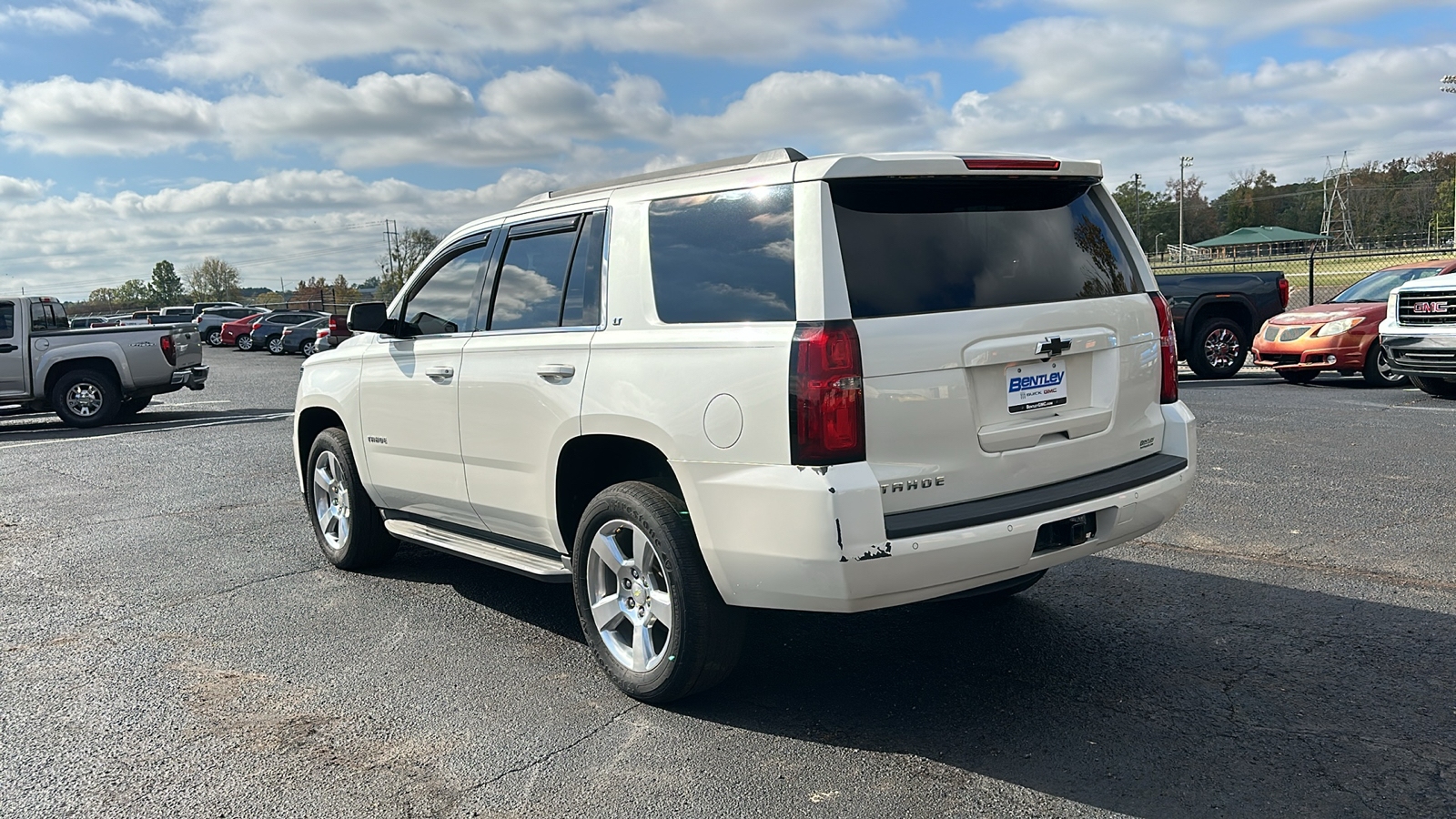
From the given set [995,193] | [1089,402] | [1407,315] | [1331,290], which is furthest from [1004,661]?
[1331,290]

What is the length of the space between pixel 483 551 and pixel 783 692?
1.64m

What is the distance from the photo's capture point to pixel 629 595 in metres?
4.16

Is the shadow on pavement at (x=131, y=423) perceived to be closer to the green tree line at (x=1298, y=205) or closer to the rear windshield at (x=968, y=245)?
the rear windshield at (x=968, y=245)

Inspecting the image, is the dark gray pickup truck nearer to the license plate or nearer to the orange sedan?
the orange sedan

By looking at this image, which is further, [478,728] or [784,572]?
[478,728]

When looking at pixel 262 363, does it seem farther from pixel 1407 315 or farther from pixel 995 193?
pixel 995 193

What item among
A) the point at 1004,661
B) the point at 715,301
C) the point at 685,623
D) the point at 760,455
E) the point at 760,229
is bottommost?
the point at 1004,661

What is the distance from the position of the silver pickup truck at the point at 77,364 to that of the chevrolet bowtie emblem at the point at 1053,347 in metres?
15.7

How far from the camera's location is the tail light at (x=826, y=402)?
132 inches

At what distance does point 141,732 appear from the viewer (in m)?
3.96

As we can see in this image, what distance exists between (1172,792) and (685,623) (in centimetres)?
161

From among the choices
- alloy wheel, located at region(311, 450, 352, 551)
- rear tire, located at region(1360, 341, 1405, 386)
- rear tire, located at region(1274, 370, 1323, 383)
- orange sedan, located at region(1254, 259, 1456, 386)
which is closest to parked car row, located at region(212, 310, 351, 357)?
rear tire, located at region(1274, 370, 1323, 383)

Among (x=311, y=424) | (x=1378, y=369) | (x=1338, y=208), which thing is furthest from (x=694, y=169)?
(x=1338, y=208)

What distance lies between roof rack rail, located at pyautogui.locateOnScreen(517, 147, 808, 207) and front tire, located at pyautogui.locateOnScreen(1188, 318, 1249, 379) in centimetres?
1361
